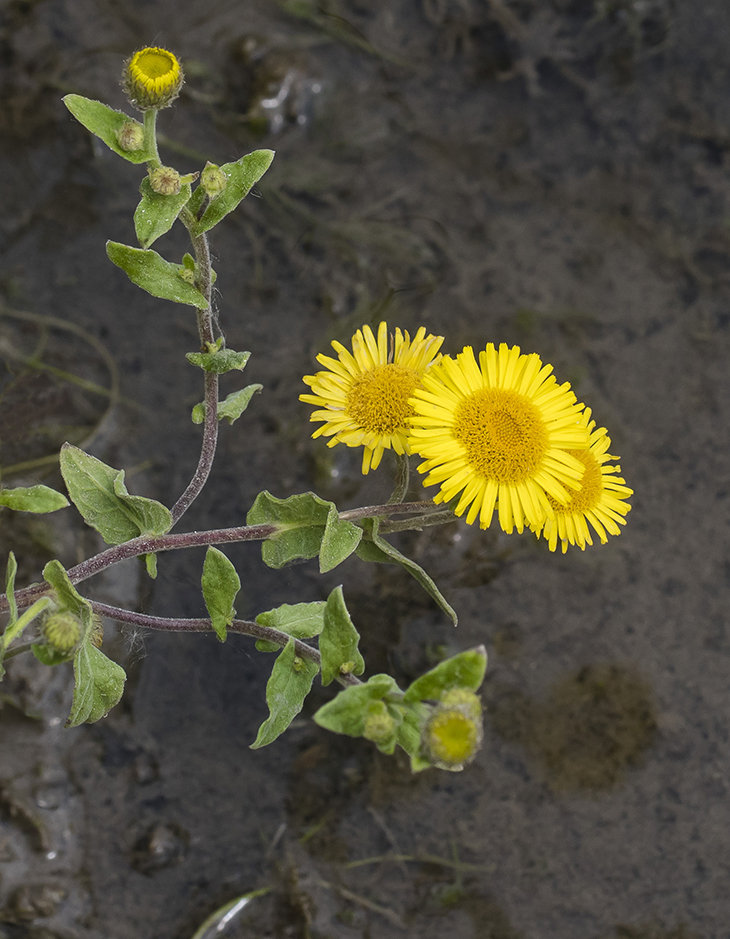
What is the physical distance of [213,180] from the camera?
1.58m

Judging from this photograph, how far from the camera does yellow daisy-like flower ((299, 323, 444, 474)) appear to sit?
6.42 ft

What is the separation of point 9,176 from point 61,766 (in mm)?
2313

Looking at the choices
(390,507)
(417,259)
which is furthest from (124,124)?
(417,259)

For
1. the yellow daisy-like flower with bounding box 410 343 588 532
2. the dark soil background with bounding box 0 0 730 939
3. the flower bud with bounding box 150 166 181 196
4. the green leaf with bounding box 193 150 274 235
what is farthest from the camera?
the dark soil background with bounding box 0 0 730 939

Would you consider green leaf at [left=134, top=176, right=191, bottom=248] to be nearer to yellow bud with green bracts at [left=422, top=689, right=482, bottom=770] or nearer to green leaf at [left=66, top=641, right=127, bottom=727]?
green leaf at [left=66, top=641, right=127, bottom=727]

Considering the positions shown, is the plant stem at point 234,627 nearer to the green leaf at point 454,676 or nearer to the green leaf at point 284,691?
the green leaf at point 284,691

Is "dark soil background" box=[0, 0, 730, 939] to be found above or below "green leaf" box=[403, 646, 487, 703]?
above

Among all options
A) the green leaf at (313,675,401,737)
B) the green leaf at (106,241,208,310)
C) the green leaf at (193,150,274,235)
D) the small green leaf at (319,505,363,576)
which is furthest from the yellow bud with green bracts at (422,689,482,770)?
the green leaf at (193,150,274,235)

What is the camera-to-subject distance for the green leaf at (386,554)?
1.86 m

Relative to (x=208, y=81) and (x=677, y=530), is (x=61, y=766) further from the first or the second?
(x=208, y=81)

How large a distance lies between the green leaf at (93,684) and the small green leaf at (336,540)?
23.2 inches

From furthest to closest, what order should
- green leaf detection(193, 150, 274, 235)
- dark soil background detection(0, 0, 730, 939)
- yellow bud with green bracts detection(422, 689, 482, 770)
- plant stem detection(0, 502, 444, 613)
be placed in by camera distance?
dark soil background detection(0, 0, 730, 939) < plant stem detection(0, 502, 444, 613) < green leaf detection(193, 150, 274, 235) < yellow bud with green bracts detection(422, 689, 482, 770)

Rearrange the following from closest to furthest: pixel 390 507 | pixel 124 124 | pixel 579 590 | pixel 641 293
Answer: pixel 124 124 < pixel 390 507 < pixel 579 590 < pixel 641 293

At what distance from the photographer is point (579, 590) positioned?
2.74 metres
